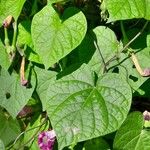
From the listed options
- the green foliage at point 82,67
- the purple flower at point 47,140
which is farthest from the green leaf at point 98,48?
the purple flower at point 47,140

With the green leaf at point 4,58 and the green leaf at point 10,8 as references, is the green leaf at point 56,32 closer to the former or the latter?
the green leaf at point 10,8

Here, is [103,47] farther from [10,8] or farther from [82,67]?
[10,8]

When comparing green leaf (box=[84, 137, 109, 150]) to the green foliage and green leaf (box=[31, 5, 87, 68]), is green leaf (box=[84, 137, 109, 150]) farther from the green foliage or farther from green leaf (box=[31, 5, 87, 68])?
green leaf (box=[31, 5, 87, 68])

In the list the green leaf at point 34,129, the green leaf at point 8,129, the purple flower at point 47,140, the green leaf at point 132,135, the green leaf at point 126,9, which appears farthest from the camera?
the green leaf at point 8,129

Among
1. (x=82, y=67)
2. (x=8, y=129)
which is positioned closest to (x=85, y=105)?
(x=82, y=67)

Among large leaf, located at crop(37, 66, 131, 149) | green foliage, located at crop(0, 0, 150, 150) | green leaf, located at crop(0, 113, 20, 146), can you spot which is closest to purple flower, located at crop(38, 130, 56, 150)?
green foliage, located at crop(0, 0, 150, 150)
